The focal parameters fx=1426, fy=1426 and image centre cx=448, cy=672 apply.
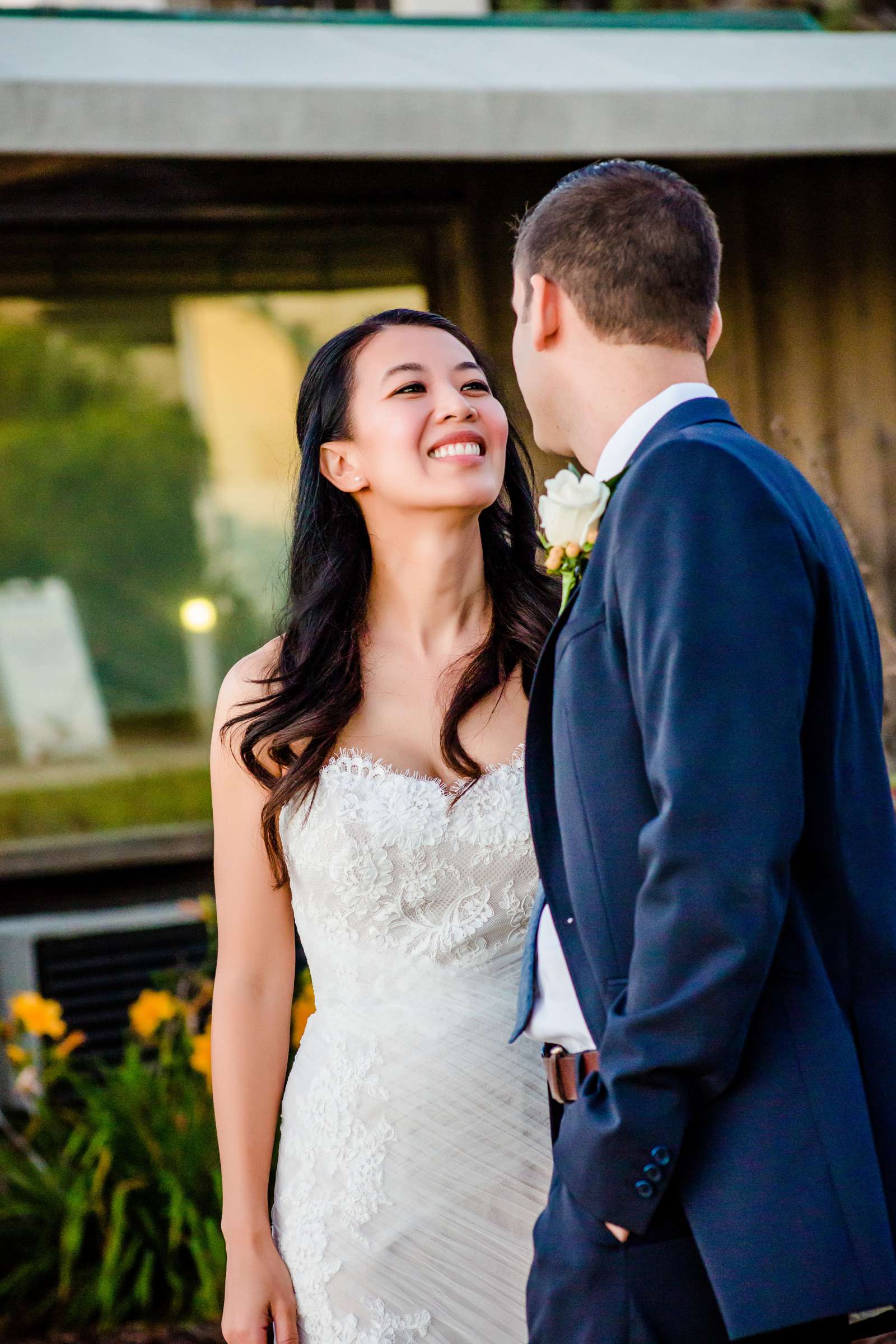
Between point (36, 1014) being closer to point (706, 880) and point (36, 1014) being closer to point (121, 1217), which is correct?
point (121, 1217)

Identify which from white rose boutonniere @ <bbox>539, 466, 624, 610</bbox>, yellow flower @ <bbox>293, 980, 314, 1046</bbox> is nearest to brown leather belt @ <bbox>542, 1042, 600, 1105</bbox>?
white rose boutonniere @ <bbox>539, 466, 624, 610</bbox>

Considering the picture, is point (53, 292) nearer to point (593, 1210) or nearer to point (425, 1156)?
point (425, 1156)

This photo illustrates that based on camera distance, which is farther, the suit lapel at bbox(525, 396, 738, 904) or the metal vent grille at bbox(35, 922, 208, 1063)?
the metal vent grille at bbox(35, 922, 208, 1063)

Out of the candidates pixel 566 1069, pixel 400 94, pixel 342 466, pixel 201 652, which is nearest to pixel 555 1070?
pixel 566 1069

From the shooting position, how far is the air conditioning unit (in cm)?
495

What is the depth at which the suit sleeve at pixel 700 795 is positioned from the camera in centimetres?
133

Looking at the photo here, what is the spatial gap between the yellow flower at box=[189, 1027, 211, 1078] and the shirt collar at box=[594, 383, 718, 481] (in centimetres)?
271

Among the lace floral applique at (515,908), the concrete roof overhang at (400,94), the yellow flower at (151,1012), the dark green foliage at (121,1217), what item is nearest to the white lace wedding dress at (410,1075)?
the lace floral applique at (515,908)

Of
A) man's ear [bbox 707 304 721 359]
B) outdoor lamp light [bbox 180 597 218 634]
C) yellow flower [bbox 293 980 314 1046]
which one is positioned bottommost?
yellow flower [bbox 293 980 314 1046]

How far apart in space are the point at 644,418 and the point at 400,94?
2.80 metres

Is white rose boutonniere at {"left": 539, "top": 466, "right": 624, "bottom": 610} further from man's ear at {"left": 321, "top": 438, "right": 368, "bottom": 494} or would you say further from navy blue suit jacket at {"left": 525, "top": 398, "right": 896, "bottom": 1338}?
man's ear at {"left": 321, "top": 438, "right": 368, "bottom": 494}

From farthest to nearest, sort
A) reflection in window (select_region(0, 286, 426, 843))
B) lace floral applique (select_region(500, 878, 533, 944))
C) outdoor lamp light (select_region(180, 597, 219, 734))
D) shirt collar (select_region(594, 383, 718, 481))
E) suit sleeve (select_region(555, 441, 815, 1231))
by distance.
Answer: outdoor lamp light (select_region(180, 597, 219, 734)) → reflection in window (select_region(0, 286, 426, 843)) → lace floral applique (select_region(500, 878, 533, 944)) → shirt collar (select_region(594, 383, 718, 481)) → suit sleeve (select_region(555, 441, 815, 1231))

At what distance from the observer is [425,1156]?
2182mm

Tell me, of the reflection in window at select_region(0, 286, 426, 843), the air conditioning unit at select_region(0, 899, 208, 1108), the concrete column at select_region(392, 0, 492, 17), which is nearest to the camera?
the air conditioning unit at select_region(0, 899, 208, 1108)
